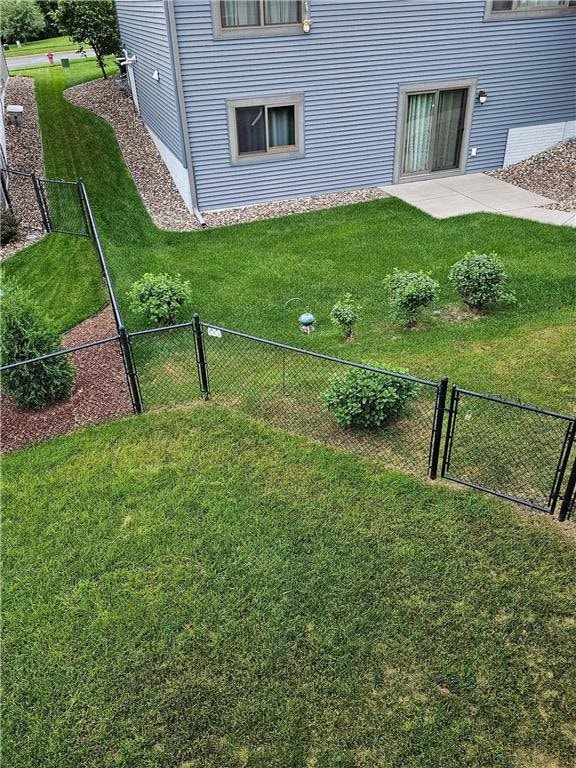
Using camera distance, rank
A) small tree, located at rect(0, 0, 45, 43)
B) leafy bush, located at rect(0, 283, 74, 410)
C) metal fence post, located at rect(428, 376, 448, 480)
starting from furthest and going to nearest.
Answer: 1. small tree, located at rect(0, 0, 45, 43)
2. leafy bush, located at rect(0, 283, 74, 410)
3. metal fence post, located at rect(428, 376, 448, 480)

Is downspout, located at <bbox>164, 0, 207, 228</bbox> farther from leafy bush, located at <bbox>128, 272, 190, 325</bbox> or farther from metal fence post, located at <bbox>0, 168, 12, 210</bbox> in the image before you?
leafy bush, located at <bbox>128, 272, 190, 325</bbox>

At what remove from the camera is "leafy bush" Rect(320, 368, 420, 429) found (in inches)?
225

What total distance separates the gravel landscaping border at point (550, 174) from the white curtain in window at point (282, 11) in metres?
6.09

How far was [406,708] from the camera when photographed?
11.9 feet

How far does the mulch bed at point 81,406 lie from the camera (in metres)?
6.34

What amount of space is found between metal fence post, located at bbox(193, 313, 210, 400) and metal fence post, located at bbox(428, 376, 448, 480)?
8.70 feet

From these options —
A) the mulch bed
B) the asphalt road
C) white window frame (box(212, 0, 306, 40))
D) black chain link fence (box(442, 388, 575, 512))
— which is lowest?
the mulch bed

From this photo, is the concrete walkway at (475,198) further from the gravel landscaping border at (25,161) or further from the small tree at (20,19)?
the small tree at (20,19)

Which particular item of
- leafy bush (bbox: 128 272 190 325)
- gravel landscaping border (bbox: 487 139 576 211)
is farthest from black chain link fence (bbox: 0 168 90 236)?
gravel landscaping border (bbox: 487 139 576 211)

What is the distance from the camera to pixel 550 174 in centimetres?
1348

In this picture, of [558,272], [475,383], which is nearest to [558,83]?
[558,272]

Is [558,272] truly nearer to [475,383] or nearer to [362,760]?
[475,383]

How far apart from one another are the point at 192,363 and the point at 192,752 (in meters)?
4.91

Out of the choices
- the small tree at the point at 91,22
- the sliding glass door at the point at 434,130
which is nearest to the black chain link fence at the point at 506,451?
the sliding glass door at the point at 434,130
